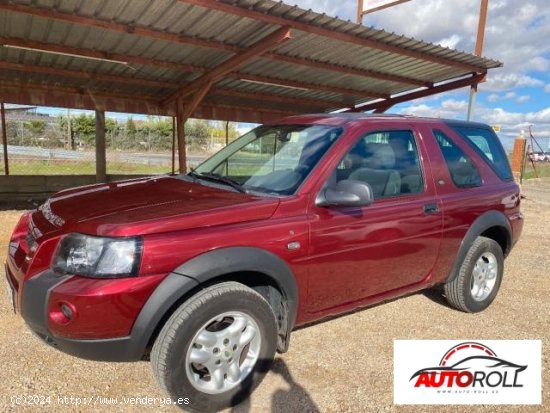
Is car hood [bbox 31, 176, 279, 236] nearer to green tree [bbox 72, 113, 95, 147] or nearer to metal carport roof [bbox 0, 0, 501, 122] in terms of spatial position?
metal carport roof [bbox 0, 0, 501, 122]

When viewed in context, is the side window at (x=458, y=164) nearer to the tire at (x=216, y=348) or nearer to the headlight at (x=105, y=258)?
the tire at (x=216, y=348)

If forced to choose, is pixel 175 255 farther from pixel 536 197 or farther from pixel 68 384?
pixel 536 197

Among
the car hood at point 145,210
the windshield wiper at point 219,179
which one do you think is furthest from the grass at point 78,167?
the car hood at point 145,210

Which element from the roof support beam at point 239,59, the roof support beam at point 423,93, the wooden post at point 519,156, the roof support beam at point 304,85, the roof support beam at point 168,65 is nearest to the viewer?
the roof support beam at point 239,59

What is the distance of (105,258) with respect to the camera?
7.68 ft

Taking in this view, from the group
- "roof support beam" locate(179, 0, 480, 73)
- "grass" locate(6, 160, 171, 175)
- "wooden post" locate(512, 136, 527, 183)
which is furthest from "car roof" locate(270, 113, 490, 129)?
"grass" locate(6, 160, 171, 175)

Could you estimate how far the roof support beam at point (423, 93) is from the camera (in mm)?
10270

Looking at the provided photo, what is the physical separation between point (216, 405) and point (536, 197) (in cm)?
1524

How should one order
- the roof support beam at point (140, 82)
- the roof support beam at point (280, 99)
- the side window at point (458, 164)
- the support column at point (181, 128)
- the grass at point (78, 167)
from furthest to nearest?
the grass at point (78, 167)
the roof support beam at point (280, 99)
the support column at point (181, 128)
the roof support beam at point (140, 82)
the side window at point (458, 164)

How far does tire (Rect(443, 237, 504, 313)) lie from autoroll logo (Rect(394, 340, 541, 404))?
664 millimetres

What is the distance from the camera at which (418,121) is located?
388 cm

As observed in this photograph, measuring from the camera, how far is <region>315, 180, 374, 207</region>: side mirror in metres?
2.88

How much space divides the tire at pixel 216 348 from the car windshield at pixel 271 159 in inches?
32.8

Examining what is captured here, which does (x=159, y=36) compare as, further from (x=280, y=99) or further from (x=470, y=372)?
(x=470, y=372)
